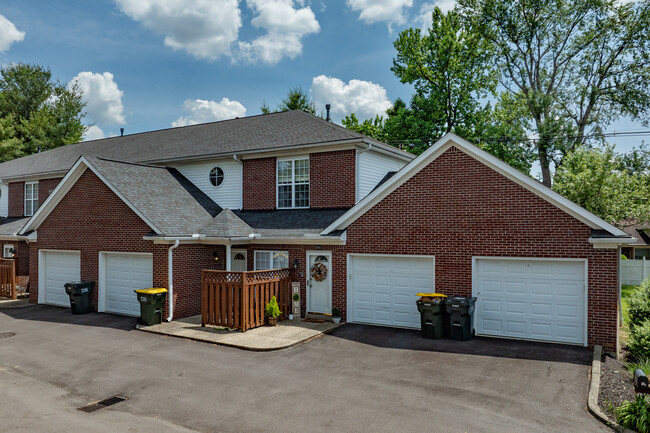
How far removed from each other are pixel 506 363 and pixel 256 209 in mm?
11053

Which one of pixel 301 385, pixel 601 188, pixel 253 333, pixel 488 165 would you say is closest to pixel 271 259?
pixel 253 333

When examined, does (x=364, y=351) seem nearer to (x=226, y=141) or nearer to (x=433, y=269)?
(x=433, y=269)

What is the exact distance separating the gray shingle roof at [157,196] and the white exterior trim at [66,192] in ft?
0.31

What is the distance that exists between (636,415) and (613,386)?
5.66 ft

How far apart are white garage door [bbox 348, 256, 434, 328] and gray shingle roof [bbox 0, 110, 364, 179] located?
4809 millimetres

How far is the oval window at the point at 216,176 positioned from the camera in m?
18.5

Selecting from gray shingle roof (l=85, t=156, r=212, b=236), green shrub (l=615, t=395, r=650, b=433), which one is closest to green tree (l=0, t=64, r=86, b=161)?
gray shingle roof (l=85, t=156, r=212, b=236)

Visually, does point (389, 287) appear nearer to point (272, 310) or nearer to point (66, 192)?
point (272, 310)

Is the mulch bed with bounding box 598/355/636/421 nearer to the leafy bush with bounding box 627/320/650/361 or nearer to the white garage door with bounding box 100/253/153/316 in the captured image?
the leafy bush with bounding box 627/320/650/361

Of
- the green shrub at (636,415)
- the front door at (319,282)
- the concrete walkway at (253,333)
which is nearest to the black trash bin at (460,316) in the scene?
the concrete walkway at (253,333)

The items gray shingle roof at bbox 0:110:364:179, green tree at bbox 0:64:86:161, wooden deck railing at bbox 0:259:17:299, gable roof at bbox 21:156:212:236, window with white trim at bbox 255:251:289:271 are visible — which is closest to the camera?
gable roof at bbox 21:156:212:236

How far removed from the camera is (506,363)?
9539 millimetres

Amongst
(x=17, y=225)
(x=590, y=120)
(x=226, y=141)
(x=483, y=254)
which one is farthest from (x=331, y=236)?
(x=590, y=120)

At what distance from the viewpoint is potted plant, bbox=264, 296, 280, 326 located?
43.5ft
